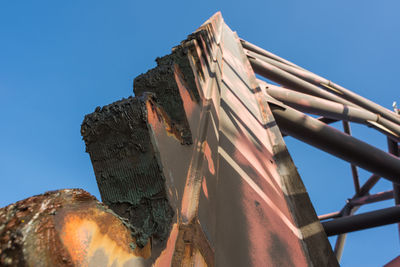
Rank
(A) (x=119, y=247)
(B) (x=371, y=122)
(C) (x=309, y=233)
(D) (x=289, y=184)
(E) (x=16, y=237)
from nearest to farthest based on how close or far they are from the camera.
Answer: (E) (x=16, y=237)
(A) (x=119, y=247)
(C) (x=309, y=233)
(D) (x=289, y=184)
(B) (x=371, y=122)

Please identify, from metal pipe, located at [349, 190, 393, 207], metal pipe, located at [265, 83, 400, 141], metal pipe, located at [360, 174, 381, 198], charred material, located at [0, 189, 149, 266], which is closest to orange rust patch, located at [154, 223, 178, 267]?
charred material, located at [0, 189, 149, 266]

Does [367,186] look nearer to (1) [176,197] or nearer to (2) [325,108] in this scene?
(2) [325,108]

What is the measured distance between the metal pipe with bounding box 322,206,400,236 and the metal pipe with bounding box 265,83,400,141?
1.56 m

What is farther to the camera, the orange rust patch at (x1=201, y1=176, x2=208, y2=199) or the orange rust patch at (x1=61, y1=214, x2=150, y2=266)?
the orange rust patch at (x1=201, y1=176, x2=208, y2=199)

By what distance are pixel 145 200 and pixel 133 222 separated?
62 mm

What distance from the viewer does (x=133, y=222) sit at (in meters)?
0.79

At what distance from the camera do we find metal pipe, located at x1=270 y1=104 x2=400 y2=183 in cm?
348

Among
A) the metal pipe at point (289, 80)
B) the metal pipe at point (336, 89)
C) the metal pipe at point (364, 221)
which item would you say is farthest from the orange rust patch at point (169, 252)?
the metal pipe at point (336, 89)

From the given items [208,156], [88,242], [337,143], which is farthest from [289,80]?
[88,242]

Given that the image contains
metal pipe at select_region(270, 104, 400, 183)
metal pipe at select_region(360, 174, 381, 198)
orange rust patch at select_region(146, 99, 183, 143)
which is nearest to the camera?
orange rust patch at select_region(146, 99, 183, 143)

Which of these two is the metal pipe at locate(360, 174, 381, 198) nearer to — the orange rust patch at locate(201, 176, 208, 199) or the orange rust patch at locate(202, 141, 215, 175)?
the orange rust patch at locate(202, 141, 215, 175)

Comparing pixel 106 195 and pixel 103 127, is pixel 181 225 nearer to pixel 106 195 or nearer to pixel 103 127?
pixel 106 195

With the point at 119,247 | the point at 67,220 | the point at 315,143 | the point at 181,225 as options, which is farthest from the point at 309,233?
the point at 315,143

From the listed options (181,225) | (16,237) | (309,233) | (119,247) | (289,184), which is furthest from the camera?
(289,184)
